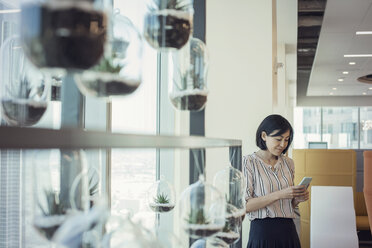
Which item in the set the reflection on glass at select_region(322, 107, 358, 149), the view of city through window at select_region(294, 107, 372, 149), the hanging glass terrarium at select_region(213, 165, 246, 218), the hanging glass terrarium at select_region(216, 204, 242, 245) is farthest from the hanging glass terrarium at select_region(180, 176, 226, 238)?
the reflection on glass at select_region(322, 107, 358, 149)

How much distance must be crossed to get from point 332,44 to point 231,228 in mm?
6487

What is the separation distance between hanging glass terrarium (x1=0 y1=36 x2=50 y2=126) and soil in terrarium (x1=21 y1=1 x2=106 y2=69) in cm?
28

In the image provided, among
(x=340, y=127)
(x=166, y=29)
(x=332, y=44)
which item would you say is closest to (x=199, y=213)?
(x=166, y=29)

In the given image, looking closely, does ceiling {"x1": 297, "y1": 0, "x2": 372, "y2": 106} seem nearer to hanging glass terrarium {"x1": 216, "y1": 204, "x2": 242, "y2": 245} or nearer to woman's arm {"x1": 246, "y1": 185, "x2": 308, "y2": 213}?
woman's arm {"x1": 246, "y1": 185, "x2": 308, "y2": 213}

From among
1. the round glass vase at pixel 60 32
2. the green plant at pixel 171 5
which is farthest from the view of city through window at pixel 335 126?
the round glass vase at pixel 60 32

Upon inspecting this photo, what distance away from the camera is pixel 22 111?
0.78 metres

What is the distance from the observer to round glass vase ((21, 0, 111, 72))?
494 mm

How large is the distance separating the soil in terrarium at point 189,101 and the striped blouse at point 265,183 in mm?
1430

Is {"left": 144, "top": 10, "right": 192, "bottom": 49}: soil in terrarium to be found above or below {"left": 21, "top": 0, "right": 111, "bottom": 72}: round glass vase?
above

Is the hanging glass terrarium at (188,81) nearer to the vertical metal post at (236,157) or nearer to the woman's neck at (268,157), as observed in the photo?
the vertical metal post at (236,157)

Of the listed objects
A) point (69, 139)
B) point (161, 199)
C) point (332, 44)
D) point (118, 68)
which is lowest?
point (161, 199)

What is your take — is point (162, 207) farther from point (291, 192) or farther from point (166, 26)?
point (291, 192)

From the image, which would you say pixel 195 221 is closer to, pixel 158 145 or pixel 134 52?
pixel 158 145

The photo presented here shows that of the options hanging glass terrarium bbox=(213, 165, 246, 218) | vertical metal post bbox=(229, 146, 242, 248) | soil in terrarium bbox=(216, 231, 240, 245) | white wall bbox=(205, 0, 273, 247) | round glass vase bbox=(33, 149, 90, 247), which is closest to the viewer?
round glass vase bbox=(33, 149, 90, 247)
